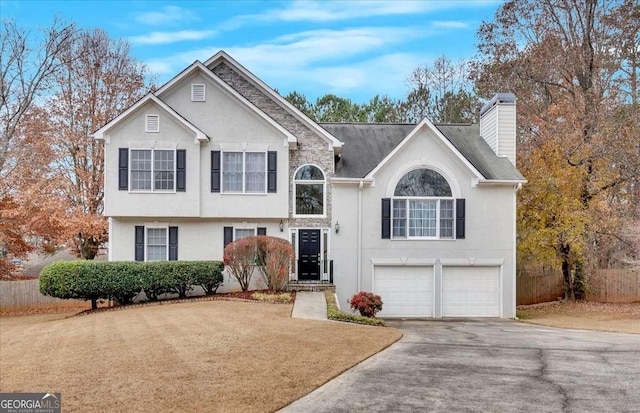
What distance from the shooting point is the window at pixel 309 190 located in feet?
71.9

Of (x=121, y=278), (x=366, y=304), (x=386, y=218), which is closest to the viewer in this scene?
(x=366, y=304)

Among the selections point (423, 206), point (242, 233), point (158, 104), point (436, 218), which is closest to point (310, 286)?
point (242, 233)

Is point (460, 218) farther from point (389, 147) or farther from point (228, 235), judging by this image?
point (228, 235)

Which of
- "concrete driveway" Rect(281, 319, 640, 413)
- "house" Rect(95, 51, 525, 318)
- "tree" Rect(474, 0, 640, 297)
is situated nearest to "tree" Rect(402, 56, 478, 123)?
"tree" Rect(474, 0, 640, 297)

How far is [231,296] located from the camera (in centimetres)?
1939

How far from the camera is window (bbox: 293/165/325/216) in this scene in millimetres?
21906

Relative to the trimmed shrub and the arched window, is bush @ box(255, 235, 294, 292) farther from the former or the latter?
the arched window

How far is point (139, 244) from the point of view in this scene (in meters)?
21.4

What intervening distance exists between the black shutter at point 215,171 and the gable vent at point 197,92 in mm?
2204

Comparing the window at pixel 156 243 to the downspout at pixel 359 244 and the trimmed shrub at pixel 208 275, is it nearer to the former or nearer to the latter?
the trimmed shrub at pixel 208 275

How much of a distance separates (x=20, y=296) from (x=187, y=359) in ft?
65.2

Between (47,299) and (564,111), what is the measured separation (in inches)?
1015

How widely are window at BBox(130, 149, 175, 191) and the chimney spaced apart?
1270 centimetres

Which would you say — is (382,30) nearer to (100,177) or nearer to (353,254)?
(353,254)
